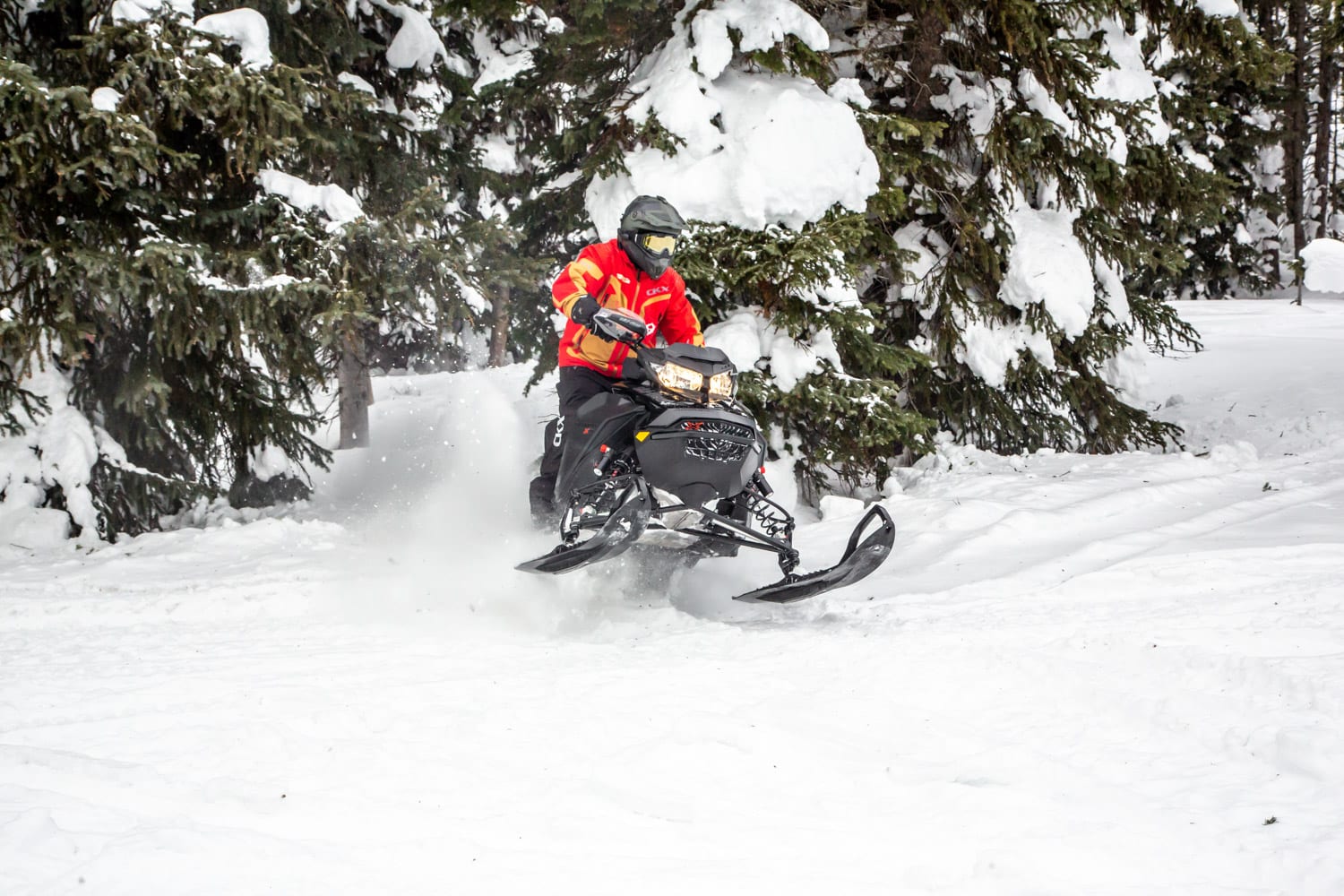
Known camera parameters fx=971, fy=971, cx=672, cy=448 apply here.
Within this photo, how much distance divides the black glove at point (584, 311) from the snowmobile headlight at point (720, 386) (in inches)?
Answer: 27.9

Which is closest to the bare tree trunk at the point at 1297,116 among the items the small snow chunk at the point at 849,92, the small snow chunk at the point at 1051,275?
the small snow chunk at the point at 1051,275

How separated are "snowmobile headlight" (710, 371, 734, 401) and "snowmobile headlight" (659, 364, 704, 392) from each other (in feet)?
0.36

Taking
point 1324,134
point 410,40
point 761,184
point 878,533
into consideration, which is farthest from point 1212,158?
point 878,533

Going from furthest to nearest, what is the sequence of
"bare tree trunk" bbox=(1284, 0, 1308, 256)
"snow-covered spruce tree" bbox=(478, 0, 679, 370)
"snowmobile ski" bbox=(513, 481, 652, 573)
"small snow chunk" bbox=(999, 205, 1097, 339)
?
"bare tree trunk" bbox=(1284, 0, 1308, 256)
"small snow chunk" bbox=(999, 205, 1097, 339)
"snow-covered spruce tree" bbox=(478, 0, 679, 370)
"snowmobile ski" bbox=(513, 481, 652, 573)

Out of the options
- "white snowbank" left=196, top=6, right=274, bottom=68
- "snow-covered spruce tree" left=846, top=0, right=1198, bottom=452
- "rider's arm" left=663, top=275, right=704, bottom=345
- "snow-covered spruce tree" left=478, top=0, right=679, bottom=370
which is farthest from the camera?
"snow-covered spruce tree" left=846, top=0, right=1198, bottom=452

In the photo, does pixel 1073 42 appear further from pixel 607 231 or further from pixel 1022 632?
pixel 1022 632

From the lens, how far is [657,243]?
540 cm

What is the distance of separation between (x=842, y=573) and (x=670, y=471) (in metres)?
1.02

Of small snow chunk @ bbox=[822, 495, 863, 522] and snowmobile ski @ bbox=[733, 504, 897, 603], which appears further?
small snow chunk @ bbox=[822, 495, 863, 522]

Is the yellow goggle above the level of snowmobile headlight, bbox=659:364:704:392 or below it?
above

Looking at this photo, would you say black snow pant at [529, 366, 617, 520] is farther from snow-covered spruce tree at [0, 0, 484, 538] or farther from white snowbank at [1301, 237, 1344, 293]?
white snowbank at [1301, 237, 1344, 293]

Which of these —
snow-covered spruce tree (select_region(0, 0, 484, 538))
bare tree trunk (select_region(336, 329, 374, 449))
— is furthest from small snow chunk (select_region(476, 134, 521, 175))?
snow-covered spruce tree (select_region(0, 0, 484, 538))

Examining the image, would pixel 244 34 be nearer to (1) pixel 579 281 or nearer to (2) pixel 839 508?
(1) pixel 579 281

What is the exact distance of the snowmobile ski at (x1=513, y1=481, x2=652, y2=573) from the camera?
4750 millimetres
